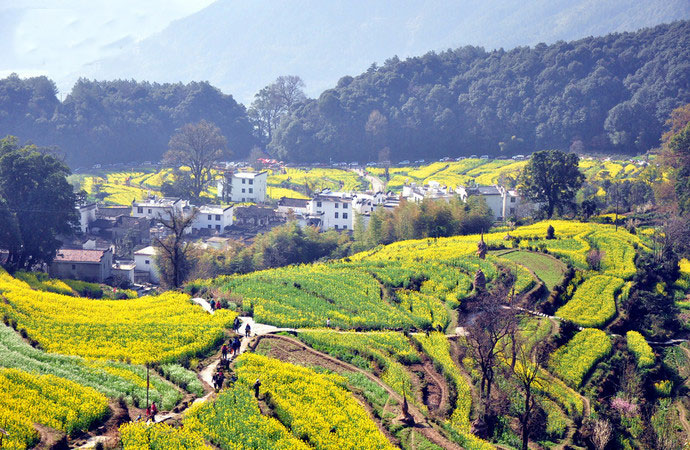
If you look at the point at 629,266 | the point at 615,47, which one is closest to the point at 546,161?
the point at 629,266

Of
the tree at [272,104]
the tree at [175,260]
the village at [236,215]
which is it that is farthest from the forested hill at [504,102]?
the tree at [175,260]

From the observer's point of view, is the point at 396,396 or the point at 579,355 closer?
the point at 396,396

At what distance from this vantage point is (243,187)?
105 m

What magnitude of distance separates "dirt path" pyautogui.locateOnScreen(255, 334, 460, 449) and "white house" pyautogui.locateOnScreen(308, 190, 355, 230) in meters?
50.7

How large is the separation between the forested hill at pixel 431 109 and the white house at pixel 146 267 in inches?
2674

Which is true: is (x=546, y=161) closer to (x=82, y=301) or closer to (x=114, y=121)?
(x=82, y=301)

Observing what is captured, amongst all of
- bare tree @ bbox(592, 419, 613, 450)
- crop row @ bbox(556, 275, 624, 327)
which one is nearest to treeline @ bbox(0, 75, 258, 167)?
crop row @ bbox(556, 275, 624, 327)

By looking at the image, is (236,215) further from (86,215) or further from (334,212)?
(86,215)

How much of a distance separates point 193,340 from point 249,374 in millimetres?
6140

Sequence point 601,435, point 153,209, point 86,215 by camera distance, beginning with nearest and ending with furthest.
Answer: point 601,435, point 86,215, point 153,209

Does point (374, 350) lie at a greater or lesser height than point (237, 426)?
greater

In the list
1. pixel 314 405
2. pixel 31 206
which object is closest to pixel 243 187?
pixel 31 206

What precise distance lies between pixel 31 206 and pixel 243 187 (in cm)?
4493

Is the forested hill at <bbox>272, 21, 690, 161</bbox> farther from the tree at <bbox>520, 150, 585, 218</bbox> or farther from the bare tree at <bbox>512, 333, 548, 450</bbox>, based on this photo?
the bare tree at <bbox>512, 333, 548, 450</bbox>
